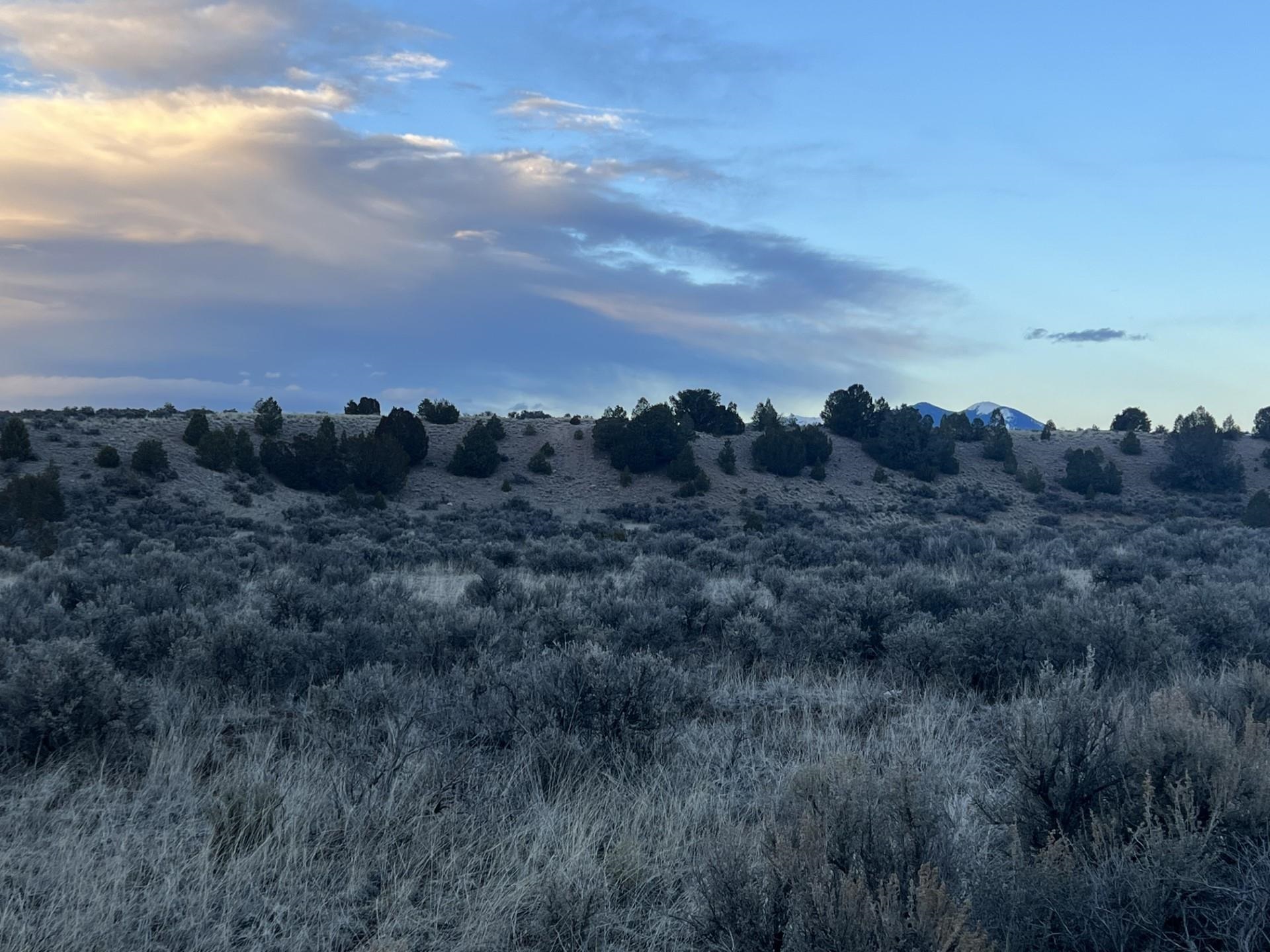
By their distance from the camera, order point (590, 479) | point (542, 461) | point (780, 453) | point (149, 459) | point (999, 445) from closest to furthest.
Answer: point (149, 459)
point (590, 479)
point (542, 461)
point (780, 453)
point (999, 445)

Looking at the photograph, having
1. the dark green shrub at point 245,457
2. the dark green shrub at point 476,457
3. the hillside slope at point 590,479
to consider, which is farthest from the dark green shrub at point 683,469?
the dark green shrub at point 245,457

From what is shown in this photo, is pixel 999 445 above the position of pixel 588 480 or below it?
above

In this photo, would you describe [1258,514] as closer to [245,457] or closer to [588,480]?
[588,480]

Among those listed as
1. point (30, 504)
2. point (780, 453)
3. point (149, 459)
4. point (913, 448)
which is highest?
point (913, 448)

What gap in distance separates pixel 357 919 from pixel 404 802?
88 centimetres

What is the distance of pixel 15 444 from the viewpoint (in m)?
37.1

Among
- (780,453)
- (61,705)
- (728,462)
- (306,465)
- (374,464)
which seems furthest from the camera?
(780,453)

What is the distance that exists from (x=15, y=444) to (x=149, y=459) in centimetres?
527

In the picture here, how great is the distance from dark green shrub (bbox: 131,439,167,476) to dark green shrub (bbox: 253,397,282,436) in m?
9.69

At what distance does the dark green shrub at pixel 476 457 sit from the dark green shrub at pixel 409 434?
1.83m

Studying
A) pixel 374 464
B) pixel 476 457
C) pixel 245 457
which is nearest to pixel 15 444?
pixel 245 457

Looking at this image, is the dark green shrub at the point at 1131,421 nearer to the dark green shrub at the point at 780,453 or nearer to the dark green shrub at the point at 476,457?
the dark green shrub at the point at 780,453

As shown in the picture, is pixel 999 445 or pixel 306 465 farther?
pixel 999 445

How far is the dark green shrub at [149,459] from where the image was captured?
126 ft
